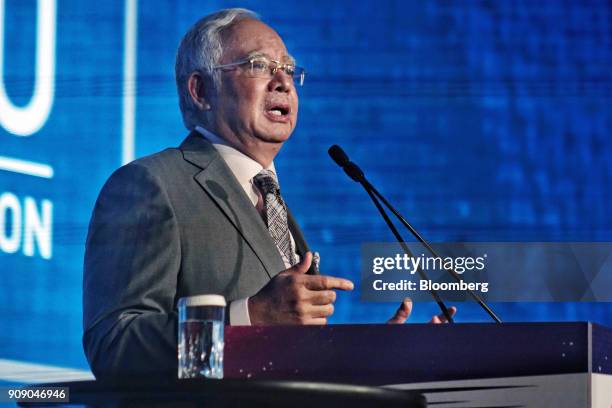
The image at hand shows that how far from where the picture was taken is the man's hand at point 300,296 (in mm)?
1731

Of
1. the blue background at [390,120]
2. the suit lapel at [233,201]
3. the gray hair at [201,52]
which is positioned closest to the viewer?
the suit lapel at [233,201]

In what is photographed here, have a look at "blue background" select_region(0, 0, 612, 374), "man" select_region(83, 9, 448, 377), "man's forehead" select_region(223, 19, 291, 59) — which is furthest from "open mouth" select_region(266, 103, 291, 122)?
"blue background" select_region(0, 0, 612, 374)

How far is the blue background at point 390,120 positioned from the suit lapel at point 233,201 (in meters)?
0.36

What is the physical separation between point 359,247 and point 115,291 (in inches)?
35.8

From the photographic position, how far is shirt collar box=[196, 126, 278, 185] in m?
2.48

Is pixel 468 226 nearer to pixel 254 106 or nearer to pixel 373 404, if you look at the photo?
pixel 254 106

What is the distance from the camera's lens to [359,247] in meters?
2.82

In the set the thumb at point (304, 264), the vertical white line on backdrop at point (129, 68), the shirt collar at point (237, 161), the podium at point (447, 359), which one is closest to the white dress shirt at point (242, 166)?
the shirt collar at point (237, 161)

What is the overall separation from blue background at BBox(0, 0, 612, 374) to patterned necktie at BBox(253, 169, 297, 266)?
13.3 inches

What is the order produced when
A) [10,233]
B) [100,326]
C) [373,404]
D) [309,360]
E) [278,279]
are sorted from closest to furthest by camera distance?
[373,404]
[309,360]
[278,279]
[100,326]
[10,233]

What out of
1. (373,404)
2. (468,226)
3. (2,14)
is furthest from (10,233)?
(373,404)

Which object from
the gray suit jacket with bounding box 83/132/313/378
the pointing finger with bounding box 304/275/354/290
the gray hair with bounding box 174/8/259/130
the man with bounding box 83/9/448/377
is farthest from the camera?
the gray hair with bounding box 174/8/259/130

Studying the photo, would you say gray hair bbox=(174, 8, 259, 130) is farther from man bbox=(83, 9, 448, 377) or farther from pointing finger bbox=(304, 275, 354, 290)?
pointing finger bbox=(304, 275, 354, 290)

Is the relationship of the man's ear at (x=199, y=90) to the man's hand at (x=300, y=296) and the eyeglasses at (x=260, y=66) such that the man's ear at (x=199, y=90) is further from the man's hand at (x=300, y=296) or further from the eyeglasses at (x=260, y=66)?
the man's hand at (x=300, y=296)
